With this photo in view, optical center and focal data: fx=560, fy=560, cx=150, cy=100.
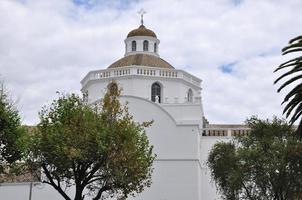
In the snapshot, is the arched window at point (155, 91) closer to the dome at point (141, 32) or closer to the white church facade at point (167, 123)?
the white church facade at point (167, 123)

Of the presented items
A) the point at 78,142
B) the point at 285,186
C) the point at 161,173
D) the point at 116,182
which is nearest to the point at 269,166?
the point at 285,186

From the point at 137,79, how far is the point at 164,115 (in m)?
5.77

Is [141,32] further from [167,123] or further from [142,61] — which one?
[167,123]

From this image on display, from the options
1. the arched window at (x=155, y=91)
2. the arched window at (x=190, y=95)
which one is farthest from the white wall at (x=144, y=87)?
the arched window at (x=190, y=95)

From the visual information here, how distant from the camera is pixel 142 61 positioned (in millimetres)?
59312

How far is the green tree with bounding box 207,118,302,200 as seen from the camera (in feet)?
111

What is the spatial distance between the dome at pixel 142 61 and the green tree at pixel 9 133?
98.0 feet

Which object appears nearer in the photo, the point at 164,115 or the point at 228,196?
the point at 228,196

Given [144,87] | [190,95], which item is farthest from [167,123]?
[190,95]

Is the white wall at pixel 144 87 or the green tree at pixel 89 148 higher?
the white wall at pixel 144 87

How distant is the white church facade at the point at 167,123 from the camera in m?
50.7

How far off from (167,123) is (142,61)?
31.8 ft

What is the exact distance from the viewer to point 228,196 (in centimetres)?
3706

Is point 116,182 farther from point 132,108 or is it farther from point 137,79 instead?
point 137,79
